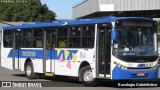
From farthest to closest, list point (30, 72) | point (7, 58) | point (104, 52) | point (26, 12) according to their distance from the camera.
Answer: point (26, 12)
point (7, 58)
point (30, 72)
point (104, 52)

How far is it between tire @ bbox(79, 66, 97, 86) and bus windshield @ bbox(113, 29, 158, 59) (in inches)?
65.1

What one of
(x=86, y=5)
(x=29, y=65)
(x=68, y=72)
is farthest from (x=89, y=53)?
(x=86, y=5)

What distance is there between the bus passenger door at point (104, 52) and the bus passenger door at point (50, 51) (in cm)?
367

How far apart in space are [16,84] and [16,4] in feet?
320

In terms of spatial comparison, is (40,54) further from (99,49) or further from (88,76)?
(99,49)

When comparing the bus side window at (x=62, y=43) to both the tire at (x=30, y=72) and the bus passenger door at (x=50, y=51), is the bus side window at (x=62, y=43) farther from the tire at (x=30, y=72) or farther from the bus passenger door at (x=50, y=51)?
the tire at (x=30, y=72)

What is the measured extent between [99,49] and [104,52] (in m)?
0.32

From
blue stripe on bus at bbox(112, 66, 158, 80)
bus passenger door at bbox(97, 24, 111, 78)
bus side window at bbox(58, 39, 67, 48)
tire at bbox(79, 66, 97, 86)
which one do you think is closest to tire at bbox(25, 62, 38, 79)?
bus side window at bbox(58, 39, 67, 48)

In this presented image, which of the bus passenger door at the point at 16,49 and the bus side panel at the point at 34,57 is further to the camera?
the bus passenger door at the point at 16,49

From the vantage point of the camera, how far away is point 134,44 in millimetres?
17453

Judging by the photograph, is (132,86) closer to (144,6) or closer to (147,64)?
(147,64)

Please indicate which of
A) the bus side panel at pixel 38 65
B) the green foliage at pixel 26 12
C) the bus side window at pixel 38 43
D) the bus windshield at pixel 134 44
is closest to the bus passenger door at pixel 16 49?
the bus side panel at pixel 38 65

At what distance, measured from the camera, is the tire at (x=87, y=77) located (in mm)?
18312

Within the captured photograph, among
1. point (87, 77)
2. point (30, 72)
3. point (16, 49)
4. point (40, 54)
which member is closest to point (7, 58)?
point (16, 49)
